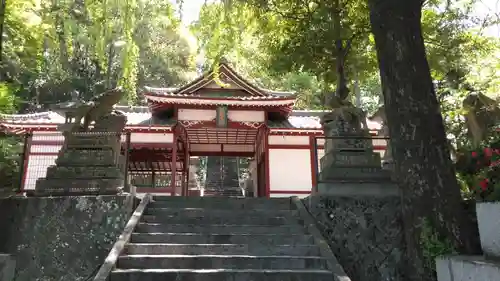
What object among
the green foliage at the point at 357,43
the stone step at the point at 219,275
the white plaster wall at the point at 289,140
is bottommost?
the stone step at the point at 219,275

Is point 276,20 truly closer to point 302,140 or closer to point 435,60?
point 435,60

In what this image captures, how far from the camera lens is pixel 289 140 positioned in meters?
14.2

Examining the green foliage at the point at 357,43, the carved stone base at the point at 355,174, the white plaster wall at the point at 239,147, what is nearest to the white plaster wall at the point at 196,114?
the green foliage at the point at 357,43

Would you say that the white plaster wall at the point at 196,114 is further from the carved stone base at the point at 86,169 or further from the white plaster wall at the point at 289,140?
the carved stone base at the point at 86,169

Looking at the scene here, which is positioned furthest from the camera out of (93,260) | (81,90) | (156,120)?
(81,90)

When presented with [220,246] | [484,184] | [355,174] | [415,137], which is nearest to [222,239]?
[220,246]

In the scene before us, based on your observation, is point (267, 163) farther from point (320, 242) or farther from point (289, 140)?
point (320, 242)

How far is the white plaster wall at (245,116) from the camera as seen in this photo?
13.1 metres

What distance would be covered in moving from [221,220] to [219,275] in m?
1.90

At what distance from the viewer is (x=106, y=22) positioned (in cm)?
557

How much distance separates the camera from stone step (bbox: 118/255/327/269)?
5.42 meters

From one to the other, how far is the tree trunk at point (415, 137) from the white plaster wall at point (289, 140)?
8.85m

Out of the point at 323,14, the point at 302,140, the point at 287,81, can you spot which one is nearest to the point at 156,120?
the point at 302,140

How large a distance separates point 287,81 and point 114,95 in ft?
61.8
